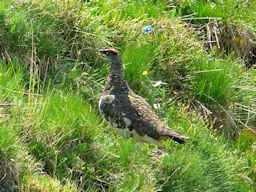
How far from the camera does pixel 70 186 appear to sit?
474 cm

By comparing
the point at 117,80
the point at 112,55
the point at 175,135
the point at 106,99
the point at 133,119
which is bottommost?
the point at 175,135

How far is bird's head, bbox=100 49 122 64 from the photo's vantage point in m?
6.01

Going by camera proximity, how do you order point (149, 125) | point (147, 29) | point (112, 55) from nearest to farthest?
point (149, 125)
point (112, 55)
point (147, 29)

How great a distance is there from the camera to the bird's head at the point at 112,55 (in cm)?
601

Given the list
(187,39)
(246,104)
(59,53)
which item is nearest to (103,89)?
(59,53)

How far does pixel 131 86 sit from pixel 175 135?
1296 mm

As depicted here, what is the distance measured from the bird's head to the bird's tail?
0.98 m

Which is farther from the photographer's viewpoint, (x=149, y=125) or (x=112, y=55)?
(x=112, y=55)

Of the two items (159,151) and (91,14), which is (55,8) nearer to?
Result: (91,14)

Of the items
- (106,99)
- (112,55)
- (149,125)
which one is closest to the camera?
(149,125)

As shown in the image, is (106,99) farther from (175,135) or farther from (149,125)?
(175,135)

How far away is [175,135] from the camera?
18.0ft

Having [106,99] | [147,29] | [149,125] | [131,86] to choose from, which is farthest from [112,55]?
[147,29]

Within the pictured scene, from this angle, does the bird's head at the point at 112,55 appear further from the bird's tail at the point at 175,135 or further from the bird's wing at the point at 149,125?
the bird's tail at the point at 175,135
